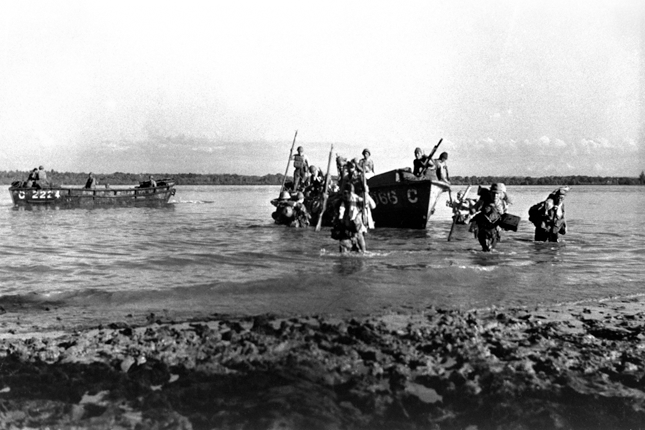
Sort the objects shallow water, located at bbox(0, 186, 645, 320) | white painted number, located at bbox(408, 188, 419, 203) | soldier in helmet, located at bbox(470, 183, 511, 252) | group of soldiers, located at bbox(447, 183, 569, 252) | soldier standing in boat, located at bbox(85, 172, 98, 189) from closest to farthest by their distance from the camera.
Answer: shallow water, located at bbox(0, 186, 645, 320) < soldier in helmet, located at bbox(470, 183, 511, 252) < group of soldiers, located at bbox(447, 183, 569, 252) < white painted number, located at bbox(408, 188, 419, 203) < soldier standing in boat, located at bbox(85, 172, 98, 189)

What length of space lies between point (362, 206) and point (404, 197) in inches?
377

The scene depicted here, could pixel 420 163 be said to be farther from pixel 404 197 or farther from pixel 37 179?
pixel 37 179

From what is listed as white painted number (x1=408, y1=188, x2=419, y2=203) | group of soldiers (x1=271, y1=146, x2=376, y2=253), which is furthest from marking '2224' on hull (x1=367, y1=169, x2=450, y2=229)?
group of soldiers (x1=271, y1=146, x2=376, y2=253)

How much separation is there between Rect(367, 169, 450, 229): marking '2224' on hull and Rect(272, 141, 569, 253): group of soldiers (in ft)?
2.19

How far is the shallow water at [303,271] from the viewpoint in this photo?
8.88 metres

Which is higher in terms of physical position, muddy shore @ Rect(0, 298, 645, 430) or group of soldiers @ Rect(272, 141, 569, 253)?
group of soldiers @ Rect(272, 141, 569, 253)

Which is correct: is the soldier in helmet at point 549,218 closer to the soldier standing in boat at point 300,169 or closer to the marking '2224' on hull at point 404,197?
the marking '2224' on hull at point 404,197

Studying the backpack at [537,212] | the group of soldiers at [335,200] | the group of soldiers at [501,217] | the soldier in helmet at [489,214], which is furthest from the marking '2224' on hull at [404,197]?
the soldier in helmet at [489,214]

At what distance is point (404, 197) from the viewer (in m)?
22.0

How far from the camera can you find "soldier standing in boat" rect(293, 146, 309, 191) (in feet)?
81.2

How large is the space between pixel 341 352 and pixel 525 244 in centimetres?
1232

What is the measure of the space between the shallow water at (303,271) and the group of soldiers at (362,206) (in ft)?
1.75

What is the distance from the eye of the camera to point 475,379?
502 cm

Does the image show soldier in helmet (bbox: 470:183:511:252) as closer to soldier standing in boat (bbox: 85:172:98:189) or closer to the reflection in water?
the reflection in water
